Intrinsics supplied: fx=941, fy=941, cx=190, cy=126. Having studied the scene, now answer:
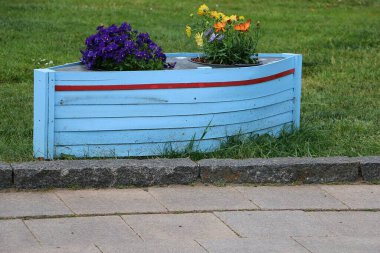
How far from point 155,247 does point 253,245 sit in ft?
1.90

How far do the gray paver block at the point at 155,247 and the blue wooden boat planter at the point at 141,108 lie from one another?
5.56 feet

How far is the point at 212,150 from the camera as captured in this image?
7.41 m

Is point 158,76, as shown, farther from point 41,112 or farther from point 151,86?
point 41,112

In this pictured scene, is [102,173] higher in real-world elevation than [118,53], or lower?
lower

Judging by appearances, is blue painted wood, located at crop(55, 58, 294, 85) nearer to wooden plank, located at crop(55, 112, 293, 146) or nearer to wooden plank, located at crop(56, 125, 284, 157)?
wooden plank, located at crop(55, 112, 293, 146)

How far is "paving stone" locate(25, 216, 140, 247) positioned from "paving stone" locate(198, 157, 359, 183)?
109cm

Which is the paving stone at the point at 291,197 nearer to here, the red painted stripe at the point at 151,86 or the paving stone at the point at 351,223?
the paving stone at the point at 351,223

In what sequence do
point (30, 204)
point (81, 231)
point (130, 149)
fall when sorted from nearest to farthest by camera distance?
1. point (81, 231)
2. point (30, 204)
3. point (130, 149)

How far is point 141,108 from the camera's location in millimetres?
7070

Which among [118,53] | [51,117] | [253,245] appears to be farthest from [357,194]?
[51,117]

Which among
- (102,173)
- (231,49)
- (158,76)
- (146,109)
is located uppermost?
(231,49)

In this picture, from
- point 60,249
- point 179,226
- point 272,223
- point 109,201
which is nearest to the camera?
point 60,249

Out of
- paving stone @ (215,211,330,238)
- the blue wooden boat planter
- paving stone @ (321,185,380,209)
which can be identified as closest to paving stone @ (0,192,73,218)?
the blue wooden boat planter

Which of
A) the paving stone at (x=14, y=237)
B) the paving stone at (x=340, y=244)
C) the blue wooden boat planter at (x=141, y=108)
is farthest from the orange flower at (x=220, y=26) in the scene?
the paving stone at (x=14, y=237)
